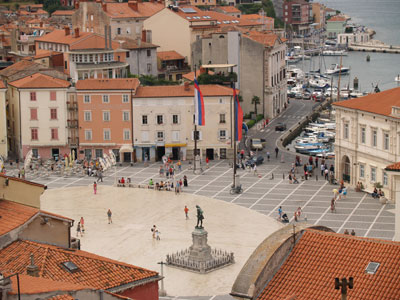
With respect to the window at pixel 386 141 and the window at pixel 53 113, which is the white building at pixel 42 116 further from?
the window at pixel 386 141

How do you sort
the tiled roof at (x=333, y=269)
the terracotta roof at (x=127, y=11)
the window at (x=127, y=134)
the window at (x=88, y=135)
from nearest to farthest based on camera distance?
the tiled roof at (x=333, y=269)
the window at (x=127, y=134)
the window at (x=88, y=135)
the terracotta roof at (x=127, y=11)

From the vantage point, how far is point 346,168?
7631cm

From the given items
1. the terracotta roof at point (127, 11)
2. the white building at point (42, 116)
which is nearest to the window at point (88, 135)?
the white building at point (42, 116)

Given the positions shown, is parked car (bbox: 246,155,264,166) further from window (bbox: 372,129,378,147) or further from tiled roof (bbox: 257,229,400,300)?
tiled roof (bbox: 257,229,400,300)

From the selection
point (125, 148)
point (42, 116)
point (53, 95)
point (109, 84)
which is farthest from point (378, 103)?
point (42, 116)

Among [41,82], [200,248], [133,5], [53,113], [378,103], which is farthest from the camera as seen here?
[133,5]

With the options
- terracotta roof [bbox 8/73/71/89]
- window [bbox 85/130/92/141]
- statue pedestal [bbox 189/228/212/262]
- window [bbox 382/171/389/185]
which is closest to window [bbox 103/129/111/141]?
window [bbox 85/130/92/141]

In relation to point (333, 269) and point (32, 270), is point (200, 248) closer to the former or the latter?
point (32, 270)

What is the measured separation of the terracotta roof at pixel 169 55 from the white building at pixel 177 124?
123 feet

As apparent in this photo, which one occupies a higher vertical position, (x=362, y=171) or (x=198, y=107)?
(x=198, y=107)

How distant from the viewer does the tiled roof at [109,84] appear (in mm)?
86500

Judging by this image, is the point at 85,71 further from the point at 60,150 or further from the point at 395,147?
the point at 395,147

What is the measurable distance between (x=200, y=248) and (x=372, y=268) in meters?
29.1

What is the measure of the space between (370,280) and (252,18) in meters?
146
